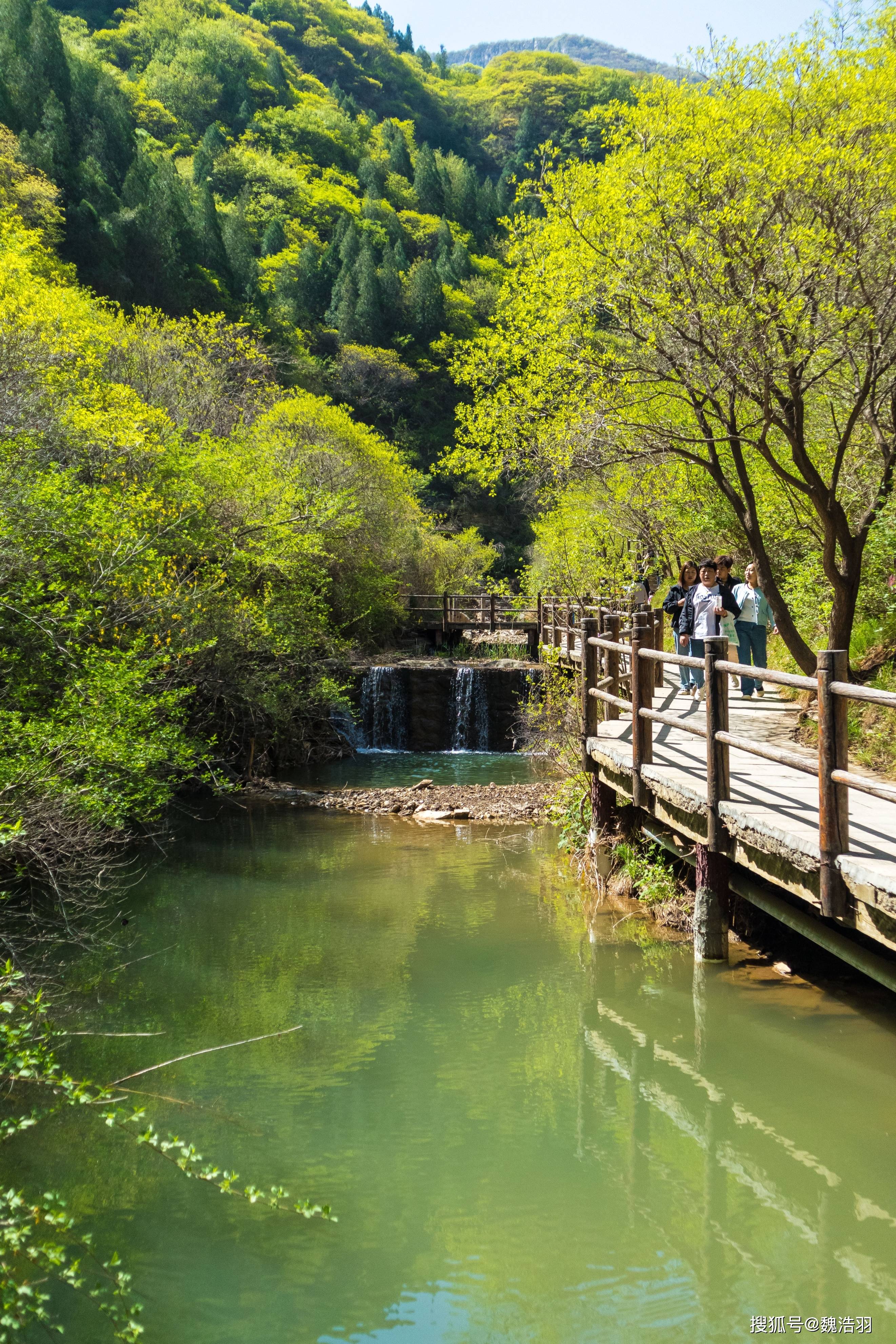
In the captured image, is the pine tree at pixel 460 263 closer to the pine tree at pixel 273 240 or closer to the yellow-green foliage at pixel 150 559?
the pine tree at pixel 273 240

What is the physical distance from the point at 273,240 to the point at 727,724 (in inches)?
2848

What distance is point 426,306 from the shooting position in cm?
6819

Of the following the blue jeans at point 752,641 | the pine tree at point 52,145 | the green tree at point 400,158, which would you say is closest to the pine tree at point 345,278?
the pine tree at point 52,145

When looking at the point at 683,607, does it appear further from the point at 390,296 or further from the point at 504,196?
the point at 504,196

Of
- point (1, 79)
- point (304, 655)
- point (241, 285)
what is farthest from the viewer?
point (241, 285)

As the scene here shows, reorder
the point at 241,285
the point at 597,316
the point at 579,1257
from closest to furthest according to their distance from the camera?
the point at 579,1257
the point at 597,316
the point at 241,285

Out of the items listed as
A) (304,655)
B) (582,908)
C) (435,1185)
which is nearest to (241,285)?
(304,655)

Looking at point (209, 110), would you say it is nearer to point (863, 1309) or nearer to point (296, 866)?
point (296, 866)

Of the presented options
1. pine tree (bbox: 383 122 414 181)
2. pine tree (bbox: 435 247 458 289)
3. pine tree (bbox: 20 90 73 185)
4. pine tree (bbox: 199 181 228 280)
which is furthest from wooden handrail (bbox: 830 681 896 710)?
pine tree (bbox: 383 122 414 181)

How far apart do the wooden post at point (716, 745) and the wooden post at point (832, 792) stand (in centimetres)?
155

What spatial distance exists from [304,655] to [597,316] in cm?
960

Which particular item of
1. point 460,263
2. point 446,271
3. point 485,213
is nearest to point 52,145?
point 446,271

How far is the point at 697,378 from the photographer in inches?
397

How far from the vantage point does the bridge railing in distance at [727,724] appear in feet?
17.7
